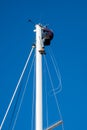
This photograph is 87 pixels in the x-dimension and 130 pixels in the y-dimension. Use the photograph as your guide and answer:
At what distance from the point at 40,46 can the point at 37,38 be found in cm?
29

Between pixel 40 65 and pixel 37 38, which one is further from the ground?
pixel 37 38

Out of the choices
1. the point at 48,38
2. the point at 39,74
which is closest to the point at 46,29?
the point at 48,38

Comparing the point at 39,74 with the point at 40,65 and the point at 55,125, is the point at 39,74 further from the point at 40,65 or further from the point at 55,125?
the point at 55,125

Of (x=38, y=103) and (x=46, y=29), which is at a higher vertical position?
(x=46, y=29)

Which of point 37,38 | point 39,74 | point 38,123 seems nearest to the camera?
point 38,123

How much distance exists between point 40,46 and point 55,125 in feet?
7.47

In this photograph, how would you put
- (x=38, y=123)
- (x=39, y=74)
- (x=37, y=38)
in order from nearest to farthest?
(x=38, y=123)
(x=39, y=74)
(x=37, y=38)

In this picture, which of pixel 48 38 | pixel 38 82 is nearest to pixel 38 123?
pixel 38 82

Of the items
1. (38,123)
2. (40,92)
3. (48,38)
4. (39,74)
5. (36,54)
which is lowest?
(38,123)

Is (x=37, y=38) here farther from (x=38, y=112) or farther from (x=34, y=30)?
(x=38, y=112)

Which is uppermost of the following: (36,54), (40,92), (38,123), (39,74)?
(36,54)

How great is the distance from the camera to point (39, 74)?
9.02 meters

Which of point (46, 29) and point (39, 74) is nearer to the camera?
point (39, 74)

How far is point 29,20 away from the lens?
10.2 meters
